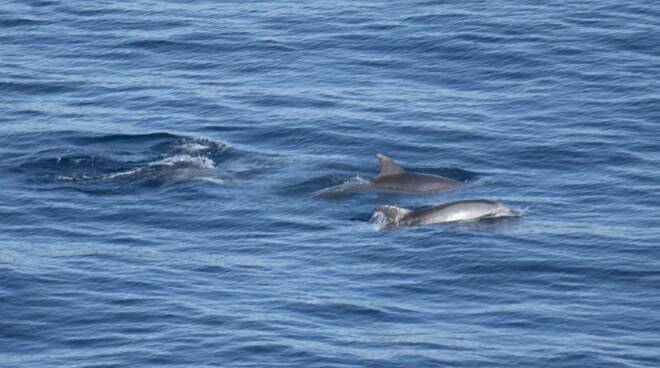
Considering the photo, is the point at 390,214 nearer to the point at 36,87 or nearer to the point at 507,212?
the point at 507,212

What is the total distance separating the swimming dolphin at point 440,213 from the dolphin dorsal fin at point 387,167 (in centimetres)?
304

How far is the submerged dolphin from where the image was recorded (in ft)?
175

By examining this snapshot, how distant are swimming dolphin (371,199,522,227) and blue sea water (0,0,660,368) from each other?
0.47 m

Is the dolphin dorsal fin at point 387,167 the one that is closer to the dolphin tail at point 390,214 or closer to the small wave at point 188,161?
the dolphin tail at point 390,214

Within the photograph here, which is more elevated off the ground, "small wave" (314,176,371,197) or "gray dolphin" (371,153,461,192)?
"gray dolphin" (371,153,461,192)

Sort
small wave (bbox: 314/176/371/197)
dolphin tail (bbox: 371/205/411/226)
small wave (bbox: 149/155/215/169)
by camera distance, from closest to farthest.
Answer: dolphin tail (bbox: 371/205/411/226)
small wave (bbox: 314/176/371/197)
small wave (bbox: 149/155/215/169)

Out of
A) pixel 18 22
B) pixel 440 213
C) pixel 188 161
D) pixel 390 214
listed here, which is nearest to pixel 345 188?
pixel 390 214

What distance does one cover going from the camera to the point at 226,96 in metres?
64.4

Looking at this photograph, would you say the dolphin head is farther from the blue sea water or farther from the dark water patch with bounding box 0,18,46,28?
the dark water patch with bounding box 0,18,46,28

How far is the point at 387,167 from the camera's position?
5344cm

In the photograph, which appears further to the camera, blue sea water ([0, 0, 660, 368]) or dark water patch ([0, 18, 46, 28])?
dark water patch ([0, 18, 46, 28])

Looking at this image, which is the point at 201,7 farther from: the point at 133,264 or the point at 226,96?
the point at 133,264

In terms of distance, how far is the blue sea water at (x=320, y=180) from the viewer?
43.6 m

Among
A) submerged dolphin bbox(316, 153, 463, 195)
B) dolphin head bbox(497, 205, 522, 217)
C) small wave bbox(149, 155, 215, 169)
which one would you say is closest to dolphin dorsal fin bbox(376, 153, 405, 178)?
submerged dolphin bbox(316, 153, 463, 195)
